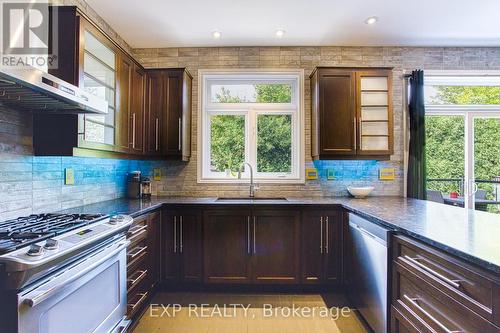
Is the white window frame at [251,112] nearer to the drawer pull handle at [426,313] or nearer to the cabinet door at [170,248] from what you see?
the cabinet door at [170,248]

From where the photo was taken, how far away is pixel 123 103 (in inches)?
101

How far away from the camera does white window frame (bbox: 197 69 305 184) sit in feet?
11.2

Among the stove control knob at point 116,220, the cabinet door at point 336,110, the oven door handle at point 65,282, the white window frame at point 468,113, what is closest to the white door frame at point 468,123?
the white window frame at point 468,113

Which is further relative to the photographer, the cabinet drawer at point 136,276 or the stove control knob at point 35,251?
the cabinet drawer at point 136,276

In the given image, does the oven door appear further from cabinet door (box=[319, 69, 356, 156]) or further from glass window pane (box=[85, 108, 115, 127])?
cabinet door (box=[319, 69, 356, 156])

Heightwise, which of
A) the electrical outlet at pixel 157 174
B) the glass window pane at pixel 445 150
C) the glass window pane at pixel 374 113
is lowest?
the electrical outlet at pixel 157 174

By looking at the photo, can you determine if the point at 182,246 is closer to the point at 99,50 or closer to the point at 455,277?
the point at 99,50

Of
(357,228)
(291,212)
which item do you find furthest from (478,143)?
(291,212)

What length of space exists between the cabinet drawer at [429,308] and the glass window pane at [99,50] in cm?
243

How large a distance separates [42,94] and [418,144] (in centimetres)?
342

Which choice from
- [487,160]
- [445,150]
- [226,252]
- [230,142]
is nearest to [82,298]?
[226,252]

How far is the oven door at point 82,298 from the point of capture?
1.12m

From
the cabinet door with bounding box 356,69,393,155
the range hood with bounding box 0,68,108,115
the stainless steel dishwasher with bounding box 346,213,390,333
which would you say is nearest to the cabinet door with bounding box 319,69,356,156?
the cabinet door with bounding box 356,69,393,155

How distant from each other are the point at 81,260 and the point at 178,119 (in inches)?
77.1
